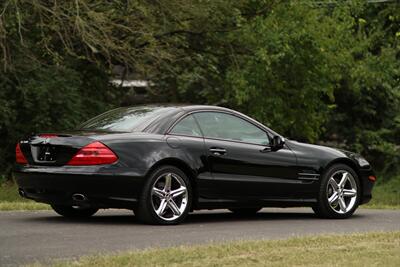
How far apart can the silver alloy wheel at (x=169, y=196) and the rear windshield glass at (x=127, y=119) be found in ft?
2.34

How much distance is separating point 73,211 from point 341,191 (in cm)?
339

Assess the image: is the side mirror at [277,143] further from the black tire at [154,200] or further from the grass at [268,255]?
the grass at [268,255]

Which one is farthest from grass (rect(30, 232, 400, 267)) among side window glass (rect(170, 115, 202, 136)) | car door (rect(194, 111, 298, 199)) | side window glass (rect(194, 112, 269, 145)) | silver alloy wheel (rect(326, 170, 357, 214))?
silver alloy wheel (rect(326, 170, 357, 214))

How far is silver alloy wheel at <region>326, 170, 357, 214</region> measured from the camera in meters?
11.9

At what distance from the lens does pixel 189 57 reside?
83.7ft

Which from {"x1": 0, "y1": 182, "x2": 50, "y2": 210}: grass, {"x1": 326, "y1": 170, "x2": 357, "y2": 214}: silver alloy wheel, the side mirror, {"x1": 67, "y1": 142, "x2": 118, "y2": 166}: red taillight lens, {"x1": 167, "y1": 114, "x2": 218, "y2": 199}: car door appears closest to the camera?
{"x1": 67, "y1": 142, "x2": 118, "y2": 166}: red taillight lens

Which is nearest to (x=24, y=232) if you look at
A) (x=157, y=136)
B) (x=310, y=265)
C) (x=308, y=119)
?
(x=157, y=136)

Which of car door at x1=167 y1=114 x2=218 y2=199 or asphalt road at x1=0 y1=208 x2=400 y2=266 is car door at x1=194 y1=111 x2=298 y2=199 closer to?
car door at x1=167 y1=114 x2=218 y2=199

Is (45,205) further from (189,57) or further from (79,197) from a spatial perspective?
(189,57)

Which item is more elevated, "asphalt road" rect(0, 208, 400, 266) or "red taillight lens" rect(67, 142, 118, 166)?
"red taillight lens" rect(67, 142, 118, 166)

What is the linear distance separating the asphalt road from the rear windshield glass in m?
1.09

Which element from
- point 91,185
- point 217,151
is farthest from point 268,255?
point 217,151

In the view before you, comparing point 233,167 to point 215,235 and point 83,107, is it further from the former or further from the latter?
point 83,107

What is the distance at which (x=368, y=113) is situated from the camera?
33.6m
